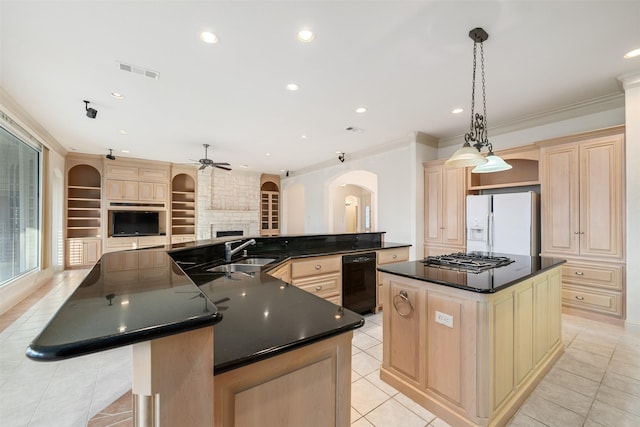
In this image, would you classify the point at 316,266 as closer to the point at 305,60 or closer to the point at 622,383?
the point at 305,60

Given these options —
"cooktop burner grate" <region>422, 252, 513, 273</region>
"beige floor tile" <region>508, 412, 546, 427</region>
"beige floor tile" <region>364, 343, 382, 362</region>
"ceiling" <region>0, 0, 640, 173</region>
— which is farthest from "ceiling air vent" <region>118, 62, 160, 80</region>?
"beige floor tile" <region>508, 412, 546, 427</region>

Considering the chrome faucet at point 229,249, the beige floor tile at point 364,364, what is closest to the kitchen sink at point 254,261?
the chrome faucet at point 229,249

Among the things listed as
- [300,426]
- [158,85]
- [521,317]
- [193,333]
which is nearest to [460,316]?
[521,317]

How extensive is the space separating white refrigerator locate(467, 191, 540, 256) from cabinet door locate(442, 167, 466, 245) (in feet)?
0.60

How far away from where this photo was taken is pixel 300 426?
93 centimetres

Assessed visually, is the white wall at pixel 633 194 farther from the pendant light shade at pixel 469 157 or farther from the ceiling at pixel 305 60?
the pendant light shade at pixel 469 157

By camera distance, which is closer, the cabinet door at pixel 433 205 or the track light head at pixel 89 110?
the track light head at pixel 89 110

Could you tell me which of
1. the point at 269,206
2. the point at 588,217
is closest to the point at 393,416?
the point at 588,217

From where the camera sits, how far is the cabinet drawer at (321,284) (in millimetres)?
2967

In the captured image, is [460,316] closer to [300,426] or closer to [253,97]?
[300,426]

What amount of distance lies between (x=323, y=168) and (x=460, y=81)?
4.56 meters

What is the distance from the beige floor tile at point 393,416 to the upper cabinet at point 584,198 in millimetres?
3143

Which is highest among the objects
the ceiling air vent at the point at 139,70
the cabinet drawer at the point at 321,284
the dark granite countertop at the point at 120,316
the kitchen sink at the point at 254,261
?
the ceiling air vent at the point at 139,70

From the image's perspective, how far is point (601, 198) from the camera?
322 centimetres
